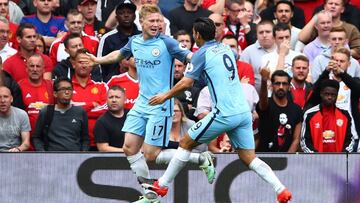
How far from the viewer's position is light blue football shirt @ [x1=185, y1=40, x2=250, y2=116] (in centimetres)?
1309

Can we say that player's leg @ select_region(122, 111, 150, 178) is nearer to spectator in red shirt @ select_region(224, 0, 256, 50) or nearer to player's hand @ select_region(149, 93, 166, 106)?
player's hand @ select_region(149, 93, 166, 106)

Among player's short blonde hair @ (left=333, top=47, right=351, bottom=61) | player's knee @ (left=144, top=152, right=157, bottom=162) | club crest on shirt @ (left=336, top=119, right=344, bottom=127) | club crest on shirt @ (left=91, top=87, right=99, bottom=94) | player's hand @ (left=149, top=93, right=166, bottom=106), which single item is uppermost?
player's short blonde hair @ (left=333, top=47, right=351, bottom=61)

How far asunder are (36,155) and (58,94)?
1.09 m

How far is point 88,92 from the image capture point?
1672 cm

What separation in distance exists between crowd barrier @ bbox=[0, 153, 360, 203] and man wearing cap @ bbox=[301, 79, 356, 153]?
882mm

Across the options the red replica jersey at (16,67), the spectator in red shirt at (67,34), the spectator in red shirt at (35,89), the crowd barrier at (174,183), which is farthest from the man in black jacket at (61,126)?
the spectator in red shirt at (67,34)

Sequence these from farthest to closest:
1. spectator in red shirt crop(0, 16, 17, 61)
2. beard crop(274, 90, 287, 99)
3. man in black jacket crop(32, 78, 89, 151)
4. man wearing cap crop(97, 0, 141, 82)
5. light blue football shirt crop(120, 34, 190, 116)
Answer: man wearing cap crop(97, 0, 141, 82)
spectator in red shirt crop(0, 16, 17, 61)
beard crop(274, 90, 287, 99)
man in black jacket crop(32, 78, 89, 151)
light blue football shirt crop(120, 34, 190, 116)

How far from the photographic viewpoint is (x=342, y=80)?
16375 millimetres

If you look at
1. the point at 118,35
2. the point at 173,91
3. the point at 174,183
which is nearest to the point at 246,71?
the point at 118,35

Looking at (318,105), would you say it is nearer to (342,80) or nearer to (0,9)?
(342,80)

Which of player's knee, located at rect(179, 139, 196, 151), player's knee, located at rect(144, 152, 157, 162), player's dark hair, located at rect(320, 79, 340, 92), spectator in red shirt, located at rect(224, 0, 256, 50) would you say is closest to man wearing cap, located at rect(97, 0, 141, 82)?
spectator in red shirt, located at rect(224, 0, 256, 50)

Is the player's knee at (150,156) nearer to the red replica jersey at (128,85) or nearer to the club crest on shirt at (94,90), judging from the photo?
the red replica jersey at (128,85)

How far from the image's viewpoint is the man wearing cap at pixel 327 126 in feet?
52.6

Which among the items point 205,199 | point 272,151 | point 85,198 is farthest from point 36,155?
point 272,151
